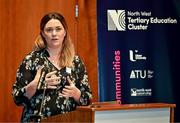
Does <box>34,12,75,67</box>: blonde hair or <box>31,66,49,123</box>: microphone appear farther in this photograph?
<box>34,12,75,67</box>: blonde hair

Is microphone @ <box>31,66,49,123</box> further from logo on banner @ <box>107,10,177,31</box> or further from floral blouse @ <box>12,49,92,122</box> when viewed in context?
logo on banner @ <box>107,10,177,31</box>

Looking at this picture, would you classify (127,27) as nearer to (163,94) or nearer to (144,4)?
(144,4)

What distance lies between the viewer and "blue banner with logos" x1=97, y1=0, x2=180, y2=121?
3.93 m

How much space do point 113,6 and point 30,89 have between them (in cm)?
175

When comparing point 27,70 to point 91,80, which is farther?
point 91,80

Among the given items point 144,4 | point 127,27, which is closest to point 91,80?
point 127,27

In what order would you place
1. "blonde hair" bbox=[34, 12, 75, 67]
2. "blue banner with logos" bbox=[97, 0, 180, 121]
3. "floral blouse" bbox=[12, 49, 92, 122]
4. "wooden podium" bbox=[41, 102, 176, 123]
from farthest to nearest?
"blue banner with logos" bbox=[97, 0, 180, 121]
"blonde hair" bbox=[34, 12, 75, 67]
"floral blouse" bbox=[12, 49, 92, 122]
"wooden podium" bbox=[41, 102, 176, 123]

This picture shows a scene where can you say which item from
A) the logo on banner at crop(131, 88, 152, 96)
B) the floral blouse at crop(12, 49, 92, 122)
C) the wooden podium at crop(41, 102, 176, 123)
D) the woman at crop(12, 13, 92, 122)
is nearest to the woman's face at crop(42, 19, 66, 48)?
the woman at crop(12, 13, 92, 122)

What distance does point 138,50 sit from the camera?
4051 millimetres

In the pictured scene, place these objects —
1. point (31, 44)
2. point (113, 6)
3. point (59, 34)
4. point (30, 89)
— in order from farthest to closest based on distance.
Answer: point (113, 6) → point (31, 44) → point (59, 34) → point (30, 89)

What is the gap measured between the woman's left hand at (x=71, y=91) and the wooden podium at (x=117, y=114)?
205 mm

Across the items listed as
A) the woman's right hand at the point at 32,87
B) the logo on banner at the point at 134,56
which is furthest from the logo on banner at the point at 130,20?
the woman's right hand at the point at 32,87

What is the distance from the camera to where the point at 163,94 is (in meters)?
4.16

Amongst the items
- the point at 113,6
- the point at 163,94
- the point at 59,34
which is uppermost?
the point at 113,6
